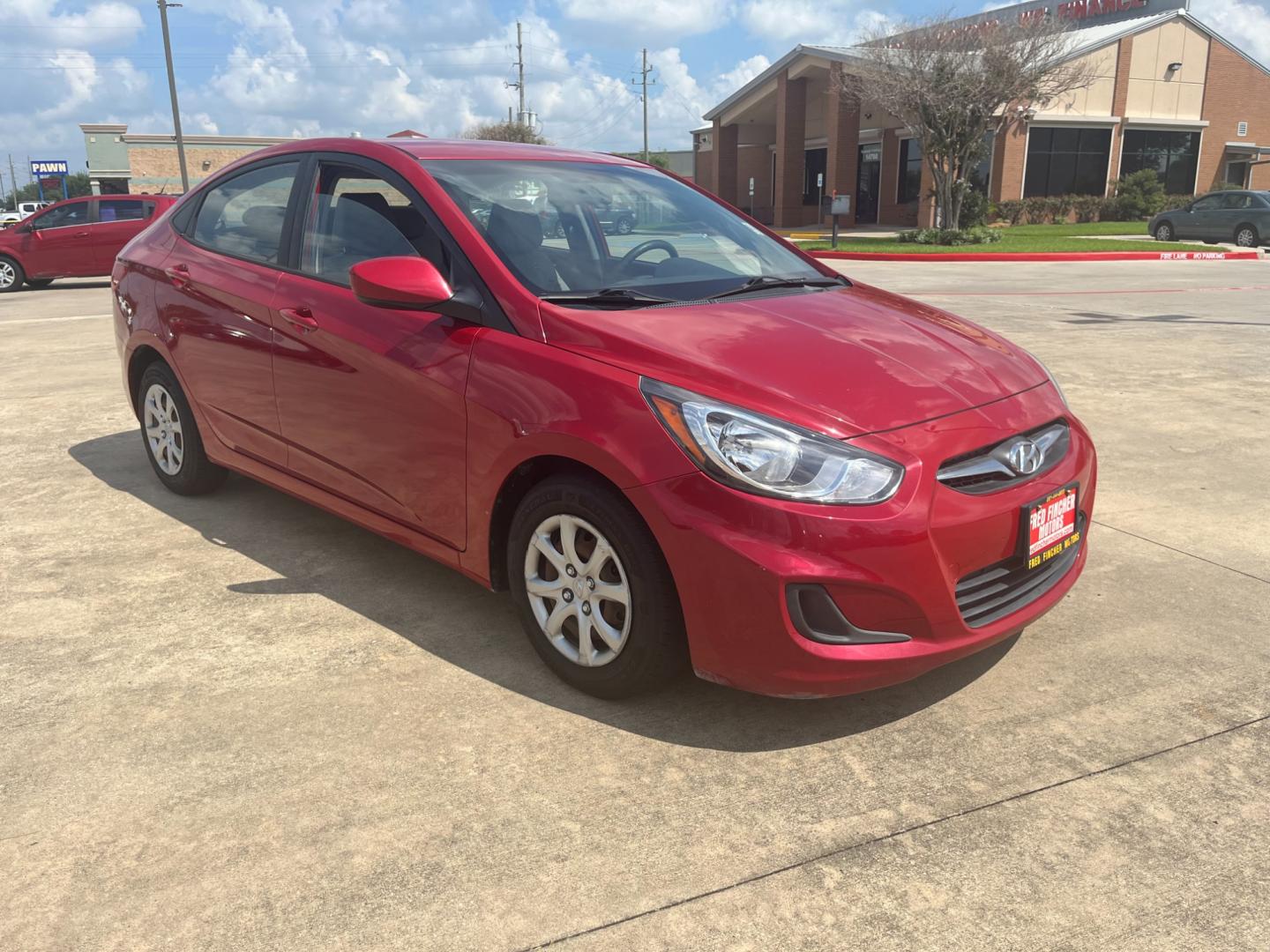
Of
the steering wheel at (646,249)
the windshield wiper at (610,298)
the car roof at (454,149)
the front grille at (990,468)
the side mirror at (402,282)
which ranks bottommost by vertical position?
the front grille at (990,468)

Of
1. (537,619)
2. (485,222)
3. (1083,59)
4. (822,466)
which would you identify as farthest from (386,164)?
(1083,59)

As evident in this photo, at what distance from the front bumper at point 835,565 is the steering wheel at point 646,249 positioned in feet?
4.02

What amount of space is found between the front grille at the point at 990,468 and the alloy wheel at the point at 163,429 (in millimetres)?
3655

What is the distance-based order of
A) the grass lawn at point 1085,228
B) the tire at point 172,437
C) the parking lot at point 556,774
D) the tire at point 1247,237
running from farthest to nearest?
the grass lawn at point 1085,228, the tire at point 1247,237, the tire at point 172,437, the parking lot at point 556,774

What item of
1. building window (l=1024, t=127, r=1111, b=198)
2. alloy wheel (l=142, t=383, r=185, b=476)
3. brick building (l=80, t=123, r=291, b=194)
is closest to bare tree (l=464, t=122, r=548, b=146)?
brick building (l=80, t=123, r=291, b=194)

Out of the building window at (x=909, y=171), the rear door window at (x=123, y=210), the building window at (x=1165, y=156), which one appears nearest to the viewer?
the rear door window at (x=123, y=210)

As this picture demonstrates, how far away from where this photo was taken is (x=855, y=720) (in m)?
3.01

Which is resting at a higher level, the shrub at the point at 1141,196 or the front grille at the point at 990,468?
the shrub at the point at 1141,196

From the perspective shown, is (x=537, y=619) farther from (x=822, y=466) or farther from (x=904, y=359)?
(x=904, y=359)

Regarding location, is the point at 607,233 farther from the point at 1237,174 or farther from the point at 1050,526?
the point at 1237,174

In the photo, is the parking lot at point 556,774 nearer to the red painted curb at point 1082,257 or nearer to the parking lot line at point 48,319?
the parking lot line at point 48,319

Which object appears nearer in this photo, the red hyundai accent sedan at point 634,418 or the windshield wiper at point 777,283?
the red hyundai accent sedan at point 634,418

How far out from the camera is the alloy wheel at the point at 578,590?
2893mm

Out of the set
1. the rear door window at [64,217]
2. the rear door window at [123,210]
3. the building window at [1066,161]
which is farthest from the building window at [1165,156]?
the rear door window at [64,217]
